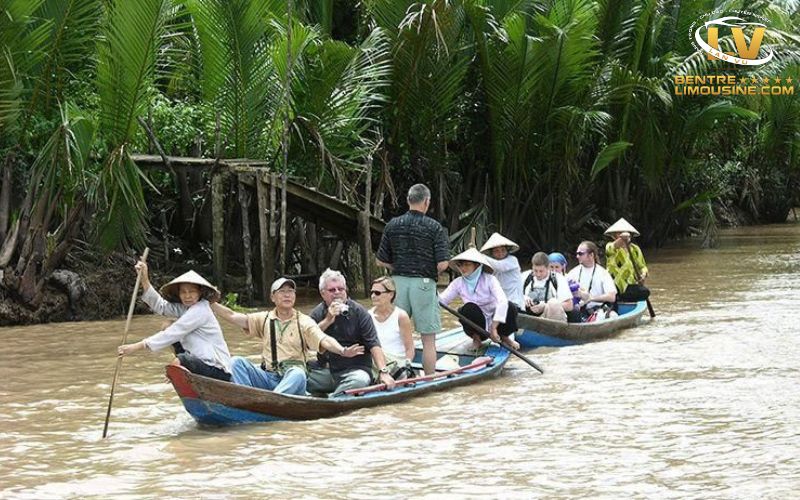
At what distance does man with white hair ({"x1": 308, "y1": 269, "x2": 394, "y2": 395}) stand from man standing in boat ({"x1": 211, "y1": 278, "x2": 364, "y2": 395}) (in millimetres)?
109

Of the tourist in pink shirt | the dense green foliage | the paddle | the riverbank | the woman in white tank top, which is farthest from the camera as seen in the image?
the paddle

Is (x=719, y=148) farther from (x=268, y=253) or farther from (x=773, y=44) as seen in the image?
(x=268, y=253)

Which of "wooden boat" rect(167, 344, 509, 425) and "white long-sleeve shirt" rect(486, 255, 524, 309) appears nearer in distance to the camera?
"wooden boat" rect(167, 344, 509, 425)

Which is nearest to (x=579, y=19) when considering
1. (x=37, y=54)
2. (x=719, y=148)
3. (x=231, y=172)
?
(x=231, y=172)

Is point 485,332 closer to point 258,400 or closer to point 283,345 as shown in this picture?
point 283,345

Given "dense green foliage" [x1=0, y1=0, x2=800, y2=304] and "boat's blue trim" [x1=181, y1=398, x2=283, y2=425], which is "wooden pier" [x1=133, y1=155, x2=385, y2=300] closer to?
"dense green foliage" [x1=0, y1=0, x2=800, y2=304]

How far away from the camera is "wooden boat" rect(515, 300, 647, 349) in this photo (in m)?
12.3

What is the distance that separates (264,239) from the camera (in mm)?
16125

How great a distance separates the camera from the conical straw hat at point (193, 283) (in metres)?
8.38

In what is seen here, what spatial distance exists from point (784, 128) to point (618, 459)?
25.3 meters

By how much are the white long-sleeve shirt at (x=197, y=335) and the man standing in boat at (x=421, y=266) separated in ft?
7.01

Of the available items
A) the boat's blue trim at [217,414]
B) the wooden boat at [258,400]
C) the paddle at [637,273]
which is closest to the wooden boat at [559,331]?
the paddle at [637,273]

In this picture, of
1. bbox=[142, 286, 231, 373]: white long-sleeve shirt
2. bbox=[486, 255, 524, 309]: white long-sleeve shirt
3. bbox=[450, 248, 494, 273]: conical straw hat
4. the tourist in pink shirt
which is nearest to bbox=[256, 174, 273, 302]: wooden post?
bbox=[486, 255, 524, 309]: white long-sleeve shirt

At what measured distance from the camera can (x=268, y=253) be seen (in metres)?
16.3
